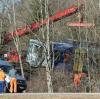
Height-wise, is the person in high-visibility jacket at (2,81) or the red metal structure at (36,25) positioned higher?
the red metal structure at (36,25)

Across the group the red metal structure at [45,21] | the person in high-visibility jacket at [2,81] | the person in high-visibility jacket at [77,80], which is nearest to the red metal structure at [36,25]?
the red metal structure at [45,21]

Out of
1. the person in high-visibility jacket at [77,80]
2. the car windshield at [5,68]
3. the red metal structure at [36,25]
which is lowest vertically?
the person in high-visibility jacket at [77,80]

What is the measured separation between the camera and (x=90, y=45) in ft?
95.5

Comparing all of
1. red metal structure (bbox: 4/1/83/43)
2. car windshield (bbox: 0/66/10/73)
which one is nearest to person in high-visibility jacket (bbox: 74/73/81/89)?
red metal structure (bbox: 4/1/83/43)

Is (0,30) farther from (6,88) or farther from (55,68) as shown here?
(6,88)

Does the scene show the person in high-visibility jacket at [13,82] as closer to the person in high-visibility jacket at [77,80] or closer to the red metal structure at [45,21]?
the person in high-visibility jacket at [77,80]

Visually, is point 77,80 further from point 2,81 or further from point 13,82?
point 2,81

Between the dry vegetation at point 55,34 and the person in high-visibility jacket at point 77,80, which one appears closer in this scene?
the person in high-visibility jacket at point 77,80

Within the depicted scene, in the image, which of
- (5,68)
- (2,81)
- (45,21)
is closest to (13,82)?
(2,81)

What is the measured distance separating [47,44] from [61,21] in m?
7.24

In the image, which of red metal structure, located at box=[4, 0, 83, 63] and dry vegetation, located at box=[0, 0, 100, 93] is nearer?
dry vegetation, located at box=[0, 0, 100, 93]

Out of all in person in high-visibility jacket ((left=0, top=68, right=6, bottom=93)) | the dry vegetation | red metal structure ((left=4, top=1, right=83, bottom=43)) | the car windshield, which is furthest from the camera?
red metal structure ((left=4, top=1, right=83, bottom=43))

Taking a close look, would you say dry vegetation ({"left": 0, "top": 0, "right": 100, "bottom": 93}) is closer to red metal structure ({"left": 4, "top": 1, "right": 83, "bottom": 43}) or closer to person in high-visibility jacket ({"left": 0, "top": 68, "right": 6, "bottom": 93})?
red metal structure ({"left": 4, "top": 1, "right": 83, "bottom": 43})

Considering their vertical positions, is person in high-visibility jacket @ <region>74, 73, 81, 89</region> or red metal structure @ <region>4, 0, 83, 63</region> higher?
red metal structure @ <region>4, 0, 83, 63</region>
